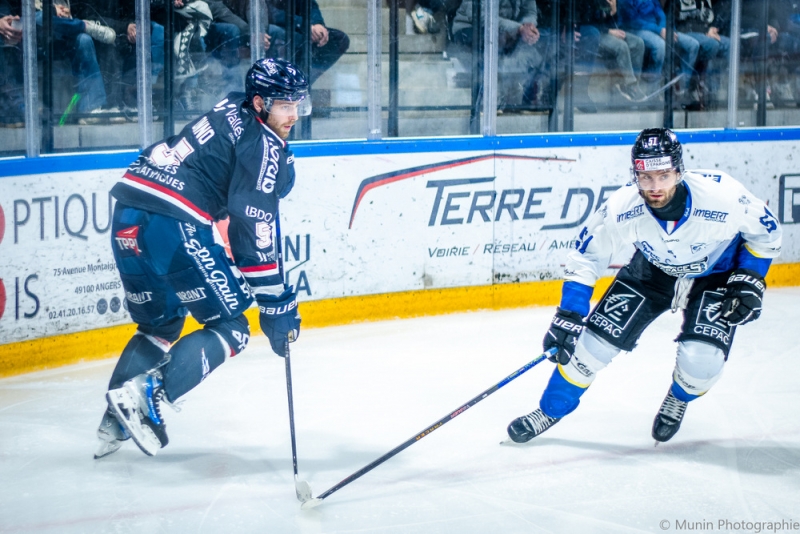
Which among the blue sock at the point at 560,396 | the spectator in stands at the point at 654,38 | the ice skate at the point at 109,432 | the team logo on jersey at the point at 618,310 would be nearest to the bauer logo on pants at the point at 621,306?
the team logo on jersey at the point at 618,310

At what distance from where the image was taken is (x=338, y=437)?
3.24 meters

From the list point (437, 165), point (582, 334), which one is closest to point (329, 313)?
point (437, 165)

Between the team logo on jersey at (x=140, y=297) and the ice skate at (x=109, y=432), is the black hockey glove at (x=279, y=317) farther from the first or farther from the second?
the ice skate at (x=109, y=432)

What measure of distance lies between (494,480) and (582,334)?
21.3 inches

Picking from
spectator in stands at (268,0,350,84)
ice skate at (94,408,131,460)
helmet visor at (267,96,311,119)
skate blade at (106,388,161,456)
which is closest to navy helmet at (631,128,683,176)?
helmet visor at (267,96,311,119)

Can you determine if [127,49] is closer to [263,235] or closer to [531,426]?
[263,235]

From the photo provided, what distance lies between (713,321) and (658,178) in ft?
1.56

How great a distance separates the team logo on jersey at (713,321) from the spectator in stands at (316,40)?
259 cm

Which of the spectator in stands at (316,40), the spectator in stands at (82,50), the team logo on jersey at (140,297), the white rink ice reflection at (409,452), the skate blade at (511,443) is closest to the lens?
the white rink ice reflection at (409,452)

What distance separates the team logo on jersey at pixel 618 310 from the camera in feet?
9.75

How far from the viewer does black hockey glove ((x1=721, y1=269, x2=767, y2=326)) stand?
283 cm

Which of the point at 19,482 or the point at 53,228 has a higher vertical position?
the point at 53,228

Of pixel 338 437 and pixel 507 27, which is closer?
pixel 338 437

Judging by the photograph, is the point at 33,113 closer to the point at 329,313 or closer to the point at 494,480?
the point at 329,313
